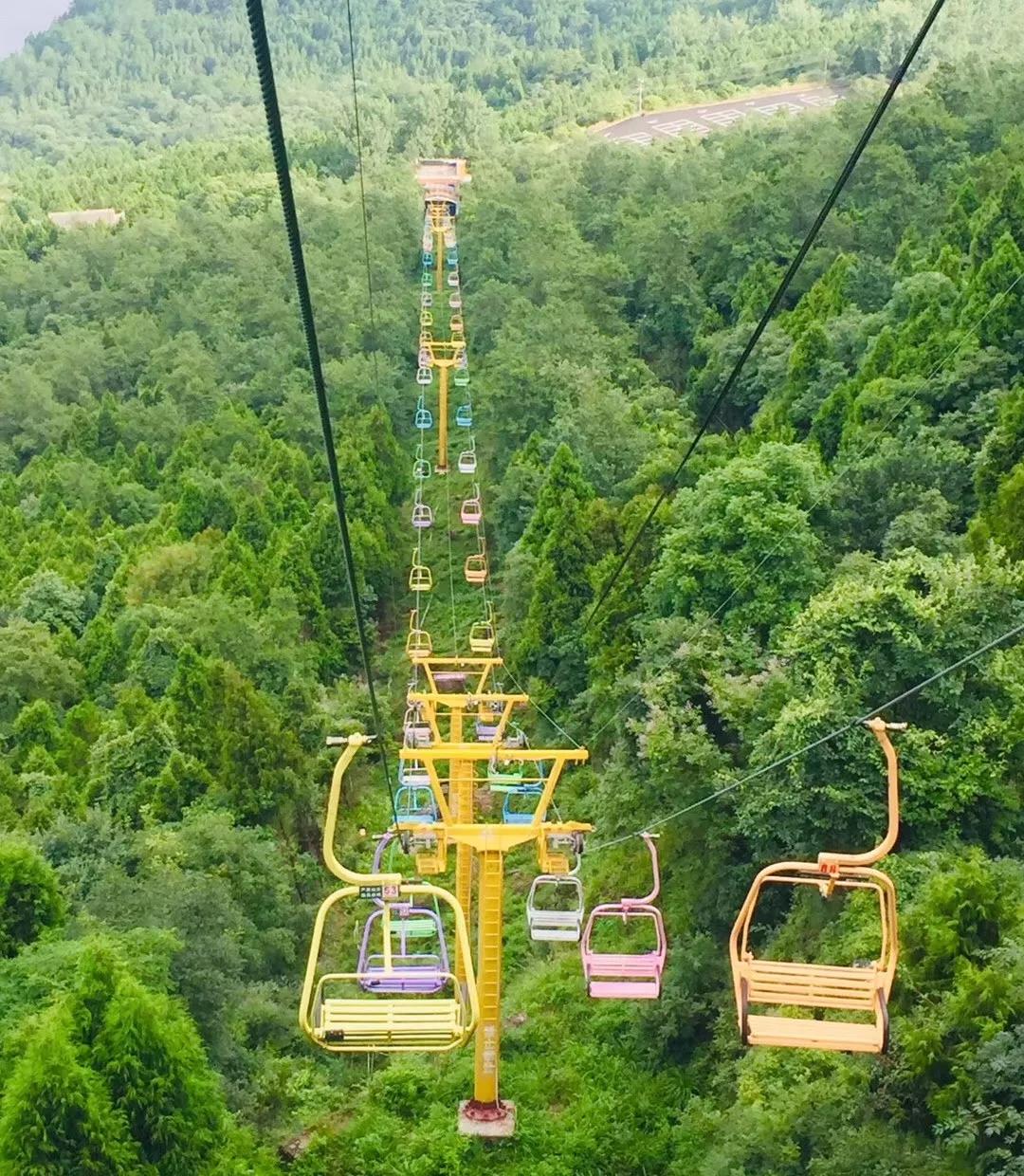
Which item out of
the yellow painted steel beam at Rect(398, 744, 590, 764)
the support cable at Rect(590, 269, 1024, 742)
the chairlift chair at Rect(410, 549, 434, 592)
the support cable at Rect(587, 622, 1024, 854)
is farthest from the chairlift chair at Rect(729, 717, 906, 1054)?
the chairlift chair at Rect(410, 549, 434, 592)

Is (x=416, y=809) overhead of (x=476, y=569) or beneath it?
overhead

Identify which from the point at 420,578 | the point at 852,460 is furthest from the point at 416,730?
the point at 420,578

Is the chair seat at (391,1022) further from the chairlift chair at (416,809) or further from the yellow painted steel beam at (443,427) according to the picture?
the yellow painted steel beam at (443,427)

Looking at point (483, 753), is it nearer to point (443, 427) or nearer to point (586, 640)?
point (586, 640)

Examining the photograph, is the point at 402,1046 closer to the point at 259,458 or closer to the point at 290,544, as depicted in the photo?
the point at 290,544

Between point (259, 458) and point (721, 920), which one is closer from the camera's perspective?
point (721, 920)

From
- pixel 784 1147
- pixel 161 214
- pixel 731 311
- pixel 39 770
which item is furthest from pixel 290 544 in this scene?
pixel 161 214
